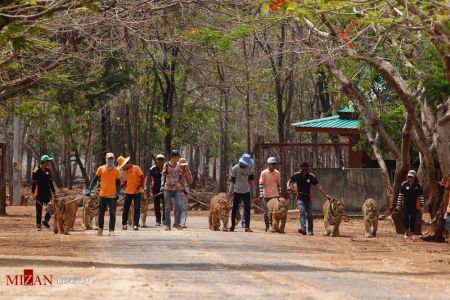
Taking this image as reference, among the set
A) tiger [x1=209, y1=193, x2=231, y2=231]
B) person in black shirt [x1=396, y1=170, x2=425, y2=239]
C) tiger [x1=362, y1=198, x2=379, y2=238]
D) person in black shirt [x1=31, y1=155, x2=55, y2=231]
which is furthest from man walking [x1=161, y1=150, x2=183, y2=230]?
person in black shirt [x1=396, y1=170, x2=425, y2=239]

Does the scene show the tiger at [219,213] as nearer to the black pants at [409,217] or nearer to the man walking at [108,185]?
the man walking at [108,185]

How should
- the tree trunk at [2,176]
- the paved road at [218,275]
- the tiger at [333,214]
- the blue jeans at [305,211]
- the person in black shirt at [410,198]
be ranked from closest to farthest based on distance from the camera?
the paved road at [218,275]
the person in black shirt at [410,198]
the tiger at [333,214]
the blue jeans at [305,211]
the tree trunk at [2,176]

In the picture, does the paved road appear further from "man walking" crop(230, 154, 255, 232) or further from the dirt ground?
"man walking" crop(230, 154, 255, 232)

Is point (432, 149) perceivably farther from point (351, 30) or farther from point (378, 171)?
point (378, 171)

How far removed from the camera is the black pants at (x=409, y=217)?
2523 centimetres

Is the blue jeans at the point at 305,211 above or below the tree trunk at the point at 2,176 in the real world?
below

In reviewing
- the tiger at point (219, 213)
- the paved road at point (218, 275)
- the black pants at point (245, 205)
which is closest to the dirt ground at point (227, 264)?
the paved road at point (218, 275)

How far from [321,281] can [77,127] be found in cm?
4508

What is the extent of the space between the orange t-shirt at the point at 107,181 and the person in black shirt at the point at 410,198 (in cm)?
610

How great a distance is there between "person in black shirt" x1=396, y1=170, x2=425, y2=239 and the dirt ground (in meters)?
0.55

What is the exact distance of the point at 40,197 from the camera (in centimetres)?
2614

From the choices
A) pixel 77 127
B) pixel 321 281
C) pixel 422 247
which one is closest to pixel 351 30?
pixel 422 247

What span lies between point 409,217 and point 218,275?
1173 centimetres

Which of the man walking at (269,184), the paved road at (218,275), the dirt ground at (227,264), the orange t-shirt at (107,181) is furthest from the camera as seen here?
the man walking at (269,184)
